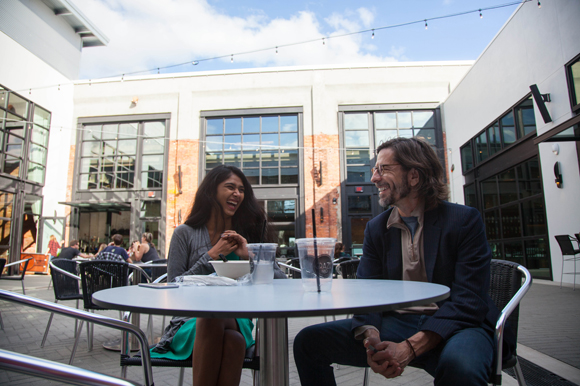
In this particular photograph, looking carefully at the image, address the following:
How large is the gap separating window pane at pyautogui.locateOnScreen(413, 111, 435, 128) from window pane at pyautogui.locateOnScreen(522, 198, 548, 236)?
4907mm

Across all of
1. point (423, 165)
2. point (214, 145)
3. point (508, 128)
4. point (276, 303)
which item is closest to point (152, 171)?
point (214, 145)

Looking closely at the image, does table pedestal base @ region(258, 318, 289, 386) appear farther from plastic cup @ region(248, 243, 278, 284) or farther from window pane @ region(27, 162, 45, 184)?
window pane @ region(27, 162, 45, 184)

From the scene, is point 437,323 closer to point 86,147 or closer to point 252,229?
point 252,229

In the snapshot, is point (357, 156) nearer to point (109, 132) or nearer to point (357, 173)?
point (357, 173)

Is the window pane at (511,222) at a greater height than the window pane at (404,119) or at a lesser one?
lesser

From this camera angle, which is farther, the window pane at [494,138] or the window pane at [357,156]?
the window pane at [357,156]

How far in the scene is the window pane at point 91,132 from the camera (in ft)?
42.7

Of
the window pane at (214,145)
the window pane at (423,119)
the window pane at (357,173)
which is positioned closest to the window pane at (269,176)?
the window pane at (214,145)

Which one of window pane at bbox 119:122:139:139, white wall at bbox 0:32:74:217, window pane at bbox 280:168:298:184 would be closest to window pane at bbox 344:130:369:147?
window pane at bbox 280:168:298:184

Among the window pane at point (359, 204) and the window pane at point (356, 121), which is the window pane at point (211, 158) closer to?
the window pane at point (356, 121)

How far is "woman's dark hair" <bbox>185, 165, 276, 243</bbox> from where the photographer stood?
6.53ft

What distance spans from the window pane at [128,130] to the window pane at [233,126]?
3.36 meters

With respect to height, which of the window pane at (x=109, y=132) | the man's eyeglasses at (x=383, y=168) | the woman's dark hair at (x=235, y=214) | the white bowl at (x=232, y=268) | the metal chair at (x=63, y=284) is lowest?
the metal chair at (x=63, y=284)

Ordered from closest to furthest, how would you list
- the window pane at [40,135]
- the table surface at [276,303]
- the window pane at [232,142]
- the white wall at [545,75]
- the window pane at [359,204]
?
the table surface at [276,303] < the white wall at [545,75] < the window pane at [40,135] < the window pane at [359,204] < the window pane at [232,142]
